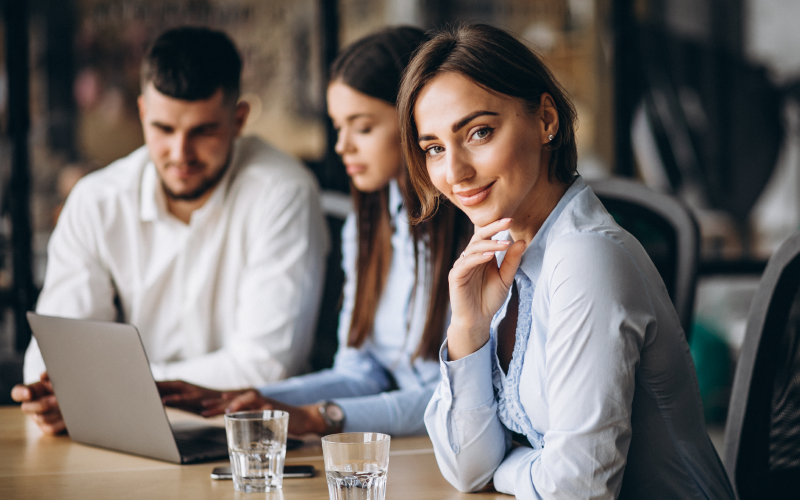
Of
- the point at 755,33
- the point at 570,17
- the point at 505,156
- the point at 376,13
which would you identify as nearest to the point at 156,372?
the point at 505,156

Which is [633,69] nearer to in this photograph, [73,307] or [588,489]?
[73,307]

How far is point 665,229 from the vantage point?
1683mm

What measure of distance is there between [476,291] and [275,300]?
86 centimetres

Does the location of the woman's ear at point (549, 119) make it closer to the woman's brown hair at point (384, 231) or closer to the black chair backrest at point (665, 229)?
the woman's brown hair at point (384, 231)

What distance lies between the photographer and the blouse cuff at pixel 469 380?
1.05m

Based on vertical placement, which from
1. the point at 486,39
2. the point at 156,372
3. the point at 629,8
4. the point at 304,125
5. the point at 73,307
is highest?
the point at 629,8

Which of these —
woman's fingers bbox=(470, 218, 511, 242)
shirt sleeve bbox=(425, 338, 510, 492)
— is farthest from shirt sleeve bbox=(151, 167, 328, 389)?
woman's fingers bbox=(470, 218, 511, 242)

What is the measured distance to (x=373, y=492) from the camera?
889 mm

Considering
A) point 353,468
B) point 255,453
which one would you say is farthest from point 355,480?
point 255,453

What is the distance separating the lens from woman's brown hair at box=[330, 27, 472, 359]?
1.54 metres

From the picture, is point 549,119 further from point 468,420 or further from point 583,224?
point 468,420

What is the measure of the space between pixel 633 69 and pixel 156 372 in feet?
7.27

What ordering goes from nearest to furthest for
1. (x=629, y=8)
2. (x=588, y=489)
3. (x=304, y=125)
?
1. (x=588, y=489)
2. (x=629, y=8)
3. (x=304, y=125)

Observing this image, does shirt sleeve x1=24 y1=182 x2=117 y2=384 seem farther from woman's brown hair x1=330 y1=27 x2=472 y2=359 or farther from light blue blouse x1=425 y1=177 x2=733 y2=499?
light blue blouse x1=425 y1=177 x2=733 y2=499
